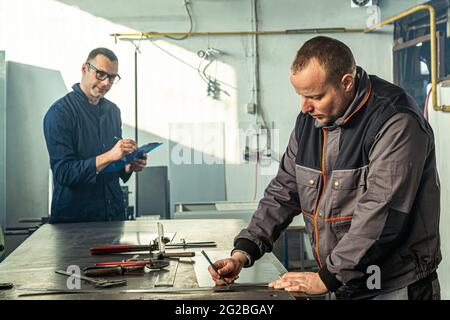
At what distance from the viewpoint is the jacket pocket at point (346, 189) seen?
1470 millimetres

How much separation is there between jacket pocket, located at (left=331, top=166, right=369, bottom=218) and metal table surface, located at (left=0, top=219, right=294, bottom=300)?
9.1 inches

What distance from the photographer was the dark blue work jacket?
8.79 ft

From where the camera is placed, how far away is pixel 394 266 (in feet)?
4.70

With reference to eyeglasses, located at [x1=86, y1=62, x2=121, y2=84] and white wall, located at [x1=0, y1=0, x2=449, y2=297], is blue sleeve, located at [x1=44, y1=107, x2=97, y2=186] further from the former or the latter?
white wall, located at [x1=0, y1=0, x2=449, y2=297]

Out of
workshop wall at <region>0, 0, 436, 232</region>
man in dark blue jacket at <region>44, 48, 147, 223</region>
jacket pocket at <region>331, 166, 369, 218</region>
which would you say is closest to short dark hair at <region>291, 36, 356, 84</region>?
jacket pocket at <region>331, 166, 369, 218</region>

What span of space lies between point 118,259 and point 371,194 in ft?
2.44

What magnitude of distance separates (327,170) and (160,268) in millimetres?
493

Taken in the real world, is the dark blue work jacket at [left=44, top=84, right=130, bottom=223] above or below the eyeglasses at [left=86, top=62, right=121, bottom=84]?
below

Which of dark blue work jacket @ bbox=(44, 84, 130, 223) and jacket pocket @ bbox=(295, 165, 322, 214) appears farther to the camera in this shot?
dark blue work jacket @ bbox=(44, 84, 130, 223)

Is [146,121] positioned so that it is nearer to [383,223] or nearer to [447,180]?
[447,180]

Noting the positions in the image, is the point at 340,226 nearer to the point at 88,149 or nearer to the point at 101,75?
the point at 88,149

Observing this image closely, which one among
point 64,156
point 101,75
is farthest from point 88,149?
point 101,75
